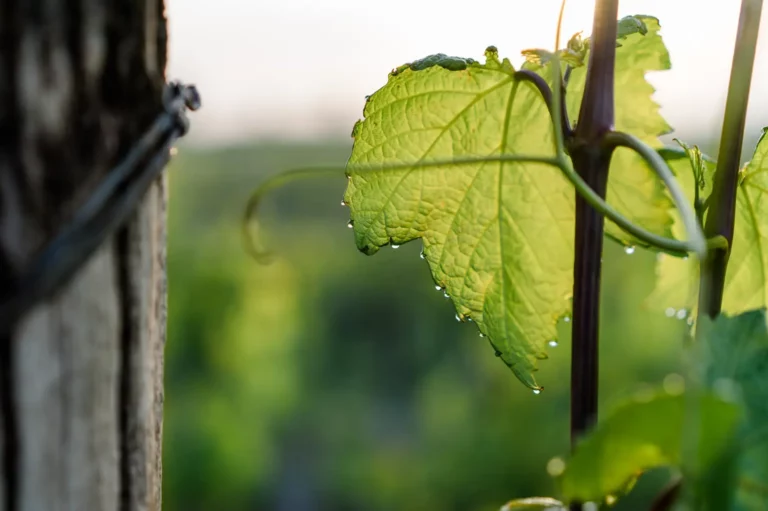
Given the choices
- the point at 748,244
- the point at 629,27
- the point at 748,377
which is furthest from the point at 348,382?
the point at 748,377

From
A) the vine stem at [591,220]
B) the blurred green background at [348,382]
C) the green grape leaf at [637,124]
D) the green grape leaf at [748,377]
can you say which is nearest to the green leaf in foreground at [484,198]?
the green grape leaf at [637,124]

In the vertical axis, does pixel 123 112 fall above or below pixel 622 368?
above

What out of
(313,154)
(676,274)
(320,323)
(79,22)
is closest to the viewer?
(79,22)

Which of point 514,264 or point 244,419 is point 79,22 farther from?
point 244,419

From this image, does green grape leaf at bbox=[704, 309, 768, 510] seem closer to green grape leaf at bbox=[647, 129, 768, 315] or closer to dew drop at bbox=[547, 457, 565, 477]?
dew drop at bbox=[547, 457, 565, 477]

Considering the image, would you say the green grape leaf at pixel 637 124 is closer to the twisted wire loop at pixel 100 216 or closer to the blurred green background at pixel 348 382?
the twisted wire loop at pixel 100 216

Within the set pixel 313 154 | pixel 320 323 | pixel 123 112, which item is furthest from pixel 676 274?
pixel 313 154

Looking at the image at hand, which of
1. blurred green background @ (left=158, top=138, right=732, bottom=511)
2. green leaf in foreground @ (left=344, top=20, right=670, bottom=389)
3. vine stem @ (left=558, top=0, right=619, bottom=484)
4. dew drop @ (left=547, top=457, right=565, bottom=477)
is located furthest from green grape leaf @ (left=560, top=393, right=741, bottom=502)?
blurred green background @ (left=158, top=138, right=732, bottom=511)

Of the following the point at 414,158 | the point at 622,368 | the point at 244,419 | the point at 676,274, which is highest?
the point at 414,158

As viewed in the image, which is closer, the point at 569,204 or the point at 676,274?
the point at 569,204
